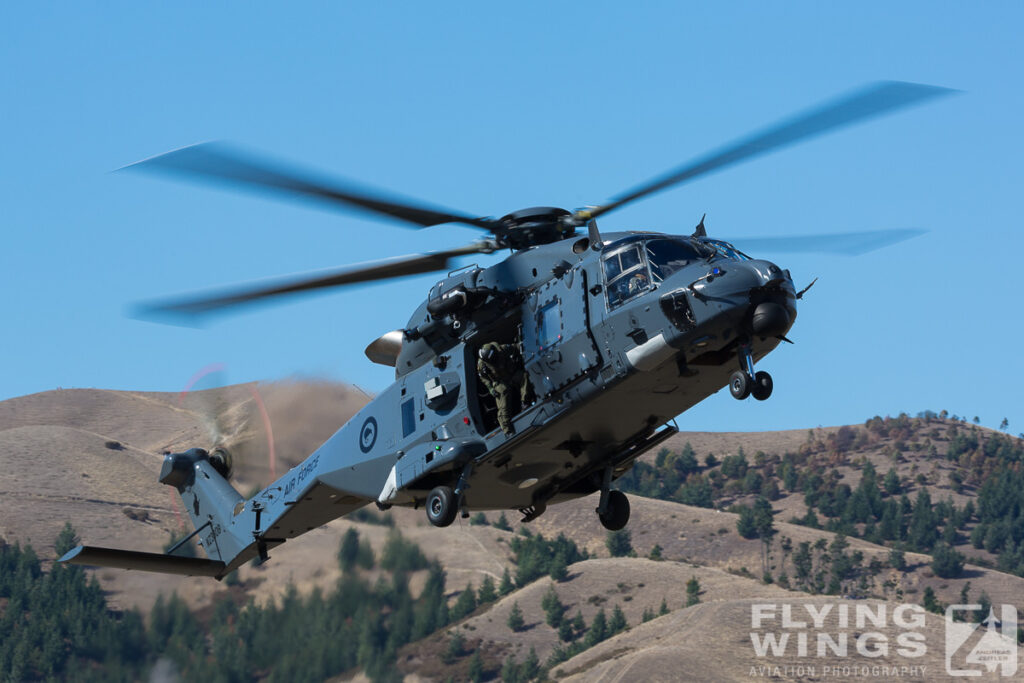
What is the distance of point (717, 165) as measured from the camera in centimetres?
2056

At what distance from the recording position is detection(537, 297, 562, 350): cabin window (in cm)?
2217

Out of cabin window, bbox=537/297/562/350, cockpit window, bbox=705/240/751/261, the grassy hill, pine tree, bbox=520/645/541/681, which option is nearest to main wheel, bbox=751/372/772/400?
cockpit window, bbox=705/240/751/261

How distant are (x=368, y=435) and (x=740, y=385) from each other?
8.77 m

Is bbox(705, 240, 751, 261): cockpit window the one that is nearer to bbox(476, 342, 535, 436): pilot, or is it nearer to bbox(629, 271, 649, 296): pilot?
bbox(629, 271, 649, 296): pilot

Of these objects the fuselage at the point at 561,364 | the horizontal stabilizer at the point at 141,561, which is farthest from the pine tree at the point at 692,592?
the fuselage at the point at 561,364

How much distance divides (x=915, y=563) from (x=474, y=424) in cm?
14255

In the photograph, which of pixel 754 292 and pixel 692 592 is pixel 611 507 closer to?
pixel 754 292

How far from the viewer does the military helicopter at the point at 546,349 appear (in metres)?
20.1

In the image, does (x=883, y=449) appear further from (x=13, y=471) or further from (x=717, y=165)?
(x=717, y=165)

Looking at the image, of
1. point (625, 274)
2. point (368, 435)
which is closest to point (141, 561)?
point (368, 435)

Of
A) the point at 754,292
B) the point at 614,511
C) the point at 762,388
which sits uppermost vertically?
the point at 754,292

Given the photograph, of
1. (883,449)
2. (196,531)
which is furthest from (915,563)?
(196,531)

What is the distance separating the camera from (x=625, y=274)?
21281 millimetres

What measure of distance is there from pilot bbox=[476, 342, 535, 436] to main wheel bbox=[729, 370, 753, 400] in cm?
420
